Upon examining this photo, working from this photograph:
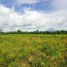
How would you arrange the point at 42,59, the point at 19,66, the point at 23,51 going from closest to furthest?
the point at 19,66 < the point at 42,59 < the point at 23,51

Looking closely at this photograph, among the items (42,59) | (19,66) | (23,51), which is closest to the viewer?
(19,66)

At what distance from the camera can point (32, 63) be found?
18.0m

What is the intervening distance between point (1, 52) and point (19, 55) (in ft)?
7.91

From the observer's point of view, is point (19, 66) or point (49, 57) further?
point (49, 57)

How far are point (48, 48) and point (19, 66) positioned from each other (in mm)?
4769

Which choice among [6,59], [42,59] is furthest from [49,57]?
[6,59]

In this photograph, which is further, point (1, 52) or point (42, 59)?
point (1, 52)

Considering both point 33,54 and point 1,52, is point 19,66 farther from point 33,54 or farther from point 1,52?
point 1,52

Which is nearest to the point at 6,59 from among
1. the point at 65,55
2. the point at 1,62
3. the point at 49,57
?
the point at 1,62

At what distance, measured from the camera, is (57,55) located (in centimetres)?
2064

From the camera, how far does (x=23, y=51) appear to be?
20.5 m

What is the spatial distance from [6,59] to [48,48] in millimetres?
4366

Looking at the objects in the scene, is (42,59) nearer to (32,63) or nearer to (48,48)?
(32,63)

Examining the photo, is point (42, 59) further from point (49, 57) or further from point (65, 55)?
point (65, 55)
